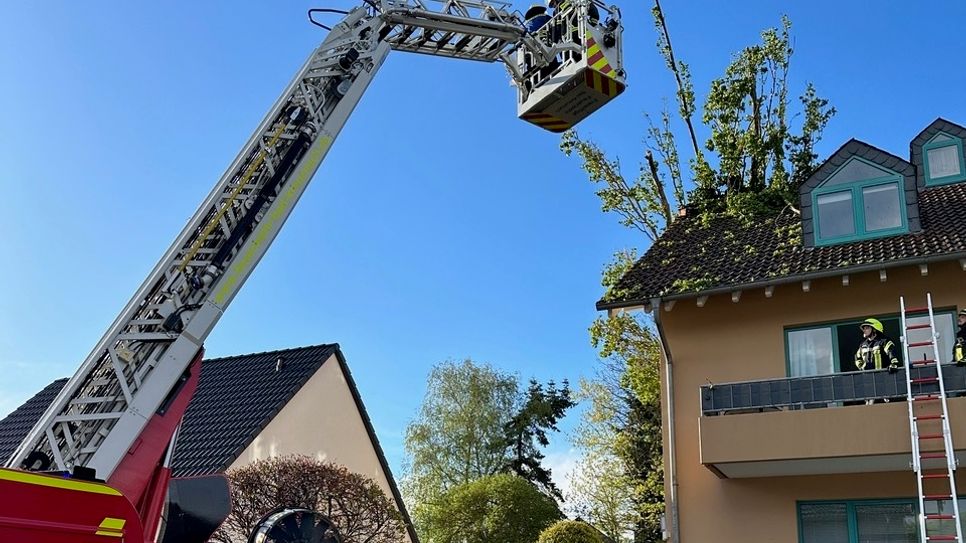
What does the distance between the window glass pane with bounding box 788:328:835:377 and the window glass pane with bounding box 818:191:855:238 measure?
77.1 inches

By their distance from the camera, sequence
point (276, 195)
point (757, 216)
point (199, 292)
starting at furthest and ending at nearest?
point (757, 216) < point (276, 195) < point (199, 292)

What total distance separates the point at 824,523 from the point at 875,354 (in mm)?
2771

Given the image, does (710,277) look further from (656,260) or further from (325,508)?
(325,508)

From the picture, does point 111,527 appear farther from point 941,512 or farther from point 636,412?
point 636,412

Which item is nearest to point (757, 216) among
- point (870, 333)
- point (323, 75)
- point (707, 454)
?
point (870, 333)

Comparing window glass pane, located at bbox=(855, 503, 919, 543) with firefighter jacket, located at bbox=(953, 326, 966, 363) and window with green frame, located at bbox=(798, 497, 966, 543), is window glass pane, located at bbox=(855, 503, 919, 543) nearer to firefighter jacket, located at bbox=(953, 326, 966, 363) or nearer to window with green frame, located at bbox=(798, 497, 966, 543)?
window with green frame, located at bbox=(798, 497, 966, 543)

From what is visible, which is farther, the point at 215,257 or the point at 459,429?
the point at 459,429

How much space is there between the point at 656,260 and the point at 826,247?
3.12m

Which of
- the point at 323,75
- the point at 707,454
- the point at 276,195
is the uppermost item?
the point at 323,75

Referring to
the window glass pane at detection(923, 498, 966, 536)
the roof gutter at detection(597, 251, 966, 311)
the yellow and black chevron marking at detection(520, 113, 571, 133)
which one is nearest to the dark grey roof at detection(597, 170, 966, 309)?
the roof gutter at detection(597, 251, 966, 311)

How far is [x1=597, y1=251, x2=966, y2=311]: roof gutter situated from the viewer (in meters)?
13.7

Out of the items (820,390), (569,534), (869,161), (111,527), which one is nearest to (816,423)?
(820,390)

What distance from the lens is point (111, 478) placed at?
7215mm

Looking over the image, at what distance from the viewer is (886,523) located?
13.6m
